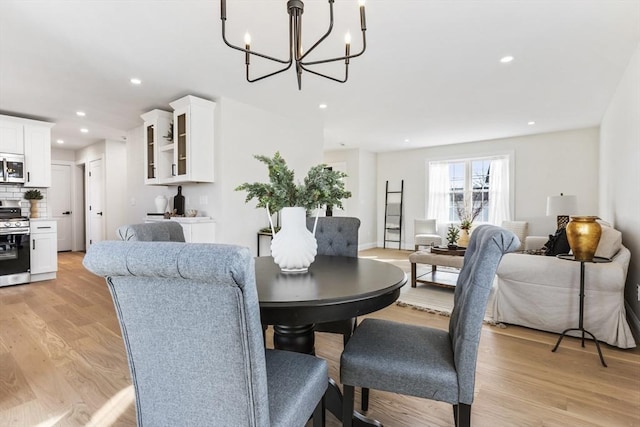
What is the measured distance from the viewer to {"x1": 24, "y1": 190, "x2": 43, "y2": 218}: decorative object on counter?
4883 millimetres

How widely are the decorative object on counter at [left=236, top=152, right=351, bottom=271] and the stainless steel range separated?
456cm

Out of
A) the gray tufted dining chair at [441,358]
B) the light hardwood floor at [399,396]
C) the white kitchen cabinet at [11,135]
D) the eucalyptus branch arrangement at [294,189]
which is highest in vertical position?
the white kitchen cabinet at [11,135]

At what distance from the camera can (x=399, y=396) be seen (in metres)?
1.83

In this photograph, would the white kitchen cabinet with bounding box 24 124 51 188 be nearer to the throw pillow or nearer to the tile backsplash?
the tile backsplash

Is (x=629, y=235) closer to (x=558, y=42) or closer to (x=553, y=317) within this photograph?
(x=553, y=317)

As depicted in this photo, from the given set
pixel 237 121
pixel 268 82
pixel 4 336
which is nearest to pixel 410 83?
pixel 268 82

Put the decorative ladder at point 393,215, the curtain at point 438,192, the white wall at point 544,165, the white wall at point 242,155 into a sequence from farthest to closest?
the decorative ladder at point 393,215 → the curtain at point 438,192 → the white wall at point 544,165 → the white wall at point 242,155

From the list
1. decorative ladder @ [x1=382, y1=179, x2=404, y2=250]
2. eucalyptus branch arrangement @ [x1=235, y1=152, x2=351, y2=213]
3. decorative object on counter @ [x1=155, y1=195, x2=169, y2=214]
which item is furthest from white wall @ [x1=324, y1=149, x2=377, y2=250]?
eucalyptus branch arrangement @ [x1=235, y1=152, x2=351, y2=213]

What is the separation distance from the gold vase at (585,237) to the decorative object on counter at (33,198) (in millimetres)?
6645

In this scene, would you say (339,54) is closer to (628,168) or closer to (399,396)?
(399,396)

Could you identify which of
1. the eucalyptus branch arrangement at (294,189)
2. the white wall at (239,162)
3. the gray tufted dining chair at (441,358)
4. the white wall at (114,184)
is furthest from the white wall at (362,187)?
the gray tufted dining chair at (441,358)

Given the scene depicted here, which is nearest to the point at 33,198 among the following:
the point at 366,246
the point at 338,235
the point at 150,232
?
the point at 150,232

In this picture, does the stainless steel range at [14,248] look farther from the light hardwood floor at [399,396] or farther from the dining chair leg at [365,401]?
the dining chair leg at [365,401]

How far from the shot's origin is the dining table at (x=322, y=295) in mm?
1134
